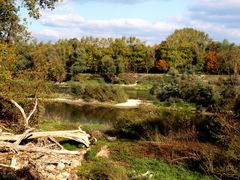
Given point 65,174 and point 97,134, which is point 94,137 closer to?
point 97,134

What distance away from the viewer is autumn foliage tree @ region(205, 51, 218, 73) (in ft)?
222

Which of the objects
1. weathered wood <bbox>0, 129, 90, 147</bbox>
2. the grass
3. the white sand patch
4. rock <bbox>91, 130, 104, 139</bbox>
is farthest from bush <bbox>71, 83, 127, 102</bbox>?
the grass

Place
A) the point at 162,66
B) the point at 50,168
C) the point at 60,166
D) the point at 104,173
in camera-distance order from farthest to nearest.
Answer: the point at 162,66 → the point at 60,166 → the point at 50,168 → the point at 104,173

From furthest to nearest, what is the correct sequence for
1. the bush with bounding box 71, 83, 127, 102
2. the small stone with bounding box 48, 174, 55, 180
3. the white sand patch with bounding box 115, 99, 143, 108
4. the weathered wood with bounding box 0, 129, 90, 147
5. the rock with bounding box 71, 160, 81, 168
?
the bush with bounding box 71, 83, 127, 102 → the white sand patch with bounding box 115, 99, 143, 108 → the weathered wood with bounding box 0, 129, 90, 147 → the rock with bounding box 71, 160, 81, 168 → the small stone with bounding box 48, 174, 55, 180

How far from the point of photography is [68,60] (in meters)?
68.2

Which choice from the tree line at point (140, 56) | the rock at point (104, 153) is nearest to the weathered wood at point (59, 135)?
the rock at point (104, 153)

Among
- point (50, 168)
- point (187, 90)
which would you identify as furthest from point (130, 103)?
point (50, 168)

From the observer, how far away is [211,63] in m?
67.6

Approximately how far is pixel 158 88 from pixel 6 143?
3738 cm

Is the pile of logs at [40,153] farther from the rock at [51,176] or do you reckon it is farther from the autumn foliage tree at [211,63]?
the autumn foliage tree at [211,63]

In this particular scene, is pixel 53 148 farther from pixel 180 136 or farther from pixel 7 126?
pixel 180 136

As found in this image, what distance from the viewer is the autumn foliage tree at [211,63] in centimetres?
6756

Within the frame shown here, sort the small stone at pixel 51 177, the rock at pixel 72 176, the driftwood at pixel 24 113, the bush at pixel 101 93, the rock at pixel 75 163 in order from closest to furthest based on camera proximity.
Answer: the small stone at pixel 51 177 → the rock at pixel 72 176 → the rock at pixel 75 163 → the driftwood at pixel 24 113 → the bush at pixel 101 93

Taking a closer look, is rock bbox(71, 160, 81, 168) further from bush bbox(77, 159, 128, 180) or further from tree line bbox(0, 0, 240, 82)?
tree line bbox(0, 0, 240, 82)
